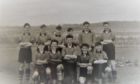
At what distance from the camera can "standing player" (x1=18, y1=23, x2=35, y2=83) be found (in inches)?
110

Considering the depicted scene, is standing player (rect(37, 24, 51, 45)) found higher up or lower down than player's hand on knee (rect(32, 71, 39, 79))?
higher up

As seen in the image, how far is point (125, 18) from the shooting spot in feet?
9.09

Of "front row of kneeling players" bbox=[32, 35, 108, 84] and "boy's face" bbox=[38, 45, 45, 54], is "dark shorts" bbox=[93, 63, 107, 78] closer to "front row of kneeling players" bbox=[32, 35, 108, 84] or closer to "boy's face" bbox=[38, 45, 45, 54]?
"front row of kneeling players" bbox=[32, 35, 108, 84]

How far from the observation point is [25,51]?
279 centimetres

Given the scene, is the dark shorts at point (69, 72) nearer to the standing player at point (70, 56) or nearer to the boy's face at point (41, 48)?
the standing player at point (70, 56)

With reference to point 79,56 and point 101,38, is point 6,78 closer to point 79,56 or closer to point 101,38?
point 79,56

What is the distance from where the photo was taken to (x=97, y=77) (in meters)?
2.74

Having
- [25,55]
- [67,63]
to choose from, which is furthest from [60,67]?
[25,55]

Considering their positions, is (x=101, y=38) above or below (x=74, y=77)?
above

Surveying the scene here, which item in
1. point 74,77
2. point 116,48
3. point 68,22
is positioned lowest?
point 74,77

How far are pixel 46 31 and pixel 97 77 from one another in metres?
0.53

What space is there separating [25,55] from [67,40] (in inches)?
13.7

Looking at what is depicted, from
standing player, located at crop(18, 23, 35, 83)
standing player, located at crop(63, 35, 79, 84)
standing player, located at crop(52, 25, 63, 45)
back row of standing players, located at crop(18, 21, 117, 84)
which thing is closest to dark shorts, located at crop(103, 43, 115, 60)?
back row of standing players, located at crop(18, 21, 117, 84)

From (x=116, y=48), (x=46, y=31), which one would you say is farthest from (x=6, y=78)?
(x=116, y=48)
